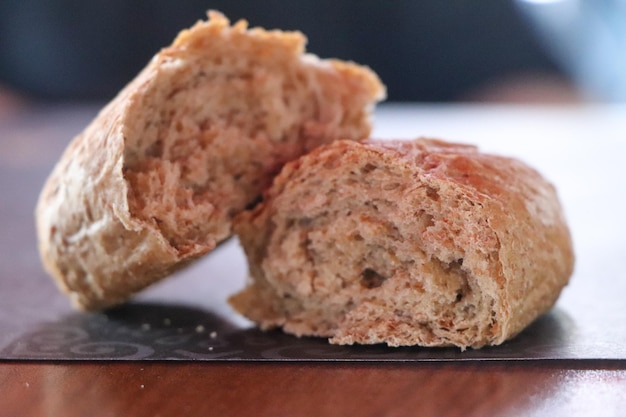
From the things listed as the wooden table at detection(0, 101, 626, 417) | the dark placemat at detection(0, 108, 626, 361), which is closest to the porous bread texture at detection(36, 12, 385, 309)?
the dark placemat at detection(0, 108, 626, 361)

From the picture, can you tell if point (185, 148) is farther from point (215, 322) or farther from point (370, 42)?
point (370, 42)

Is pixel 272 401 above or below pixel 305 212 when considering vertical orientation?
below

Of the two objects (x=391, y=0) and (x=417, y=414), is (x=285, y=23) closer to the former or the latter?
(x=391, y=0)

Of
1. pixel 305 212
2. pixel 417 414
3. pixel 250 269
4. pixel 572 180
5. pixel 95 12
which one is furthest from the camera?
pixel 95 12

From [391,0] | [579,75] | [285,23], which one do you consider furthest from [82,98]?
[579,75]

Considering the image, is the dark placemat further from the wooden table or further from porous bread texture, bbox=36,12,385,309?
porous bread texture, bbox=36,12,385,309

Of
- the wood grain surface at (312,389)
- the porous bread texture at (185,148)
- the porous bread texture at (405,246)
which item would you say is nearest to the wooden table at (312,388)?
the wood grain surface at (312,389)
